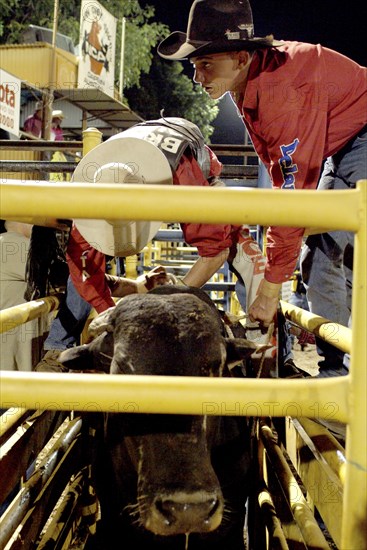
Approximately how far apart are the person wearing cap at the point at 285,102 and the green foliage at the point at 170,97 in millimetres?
25115

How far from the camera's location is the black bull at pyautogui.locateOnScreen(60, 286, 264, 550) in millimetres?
1979

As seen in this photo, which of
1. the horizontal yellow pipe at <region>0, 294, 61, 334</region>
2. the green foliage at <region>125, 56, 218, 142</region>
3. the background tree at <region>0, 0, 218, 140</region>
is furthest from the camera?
the green foliage at <region>125, 56, 218, 142</region>

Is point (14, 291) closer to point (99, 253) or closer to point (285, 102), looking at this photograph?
point (99, 253)

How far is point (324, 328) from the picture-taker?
238 centimetres

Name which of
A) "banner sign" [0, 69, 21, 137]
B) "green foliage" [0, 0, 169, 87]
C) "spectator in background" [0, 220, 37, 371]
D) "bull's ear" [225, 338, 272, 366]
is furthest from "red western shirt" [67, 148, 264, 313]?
"green foliage" [0, 0, 169, 87]

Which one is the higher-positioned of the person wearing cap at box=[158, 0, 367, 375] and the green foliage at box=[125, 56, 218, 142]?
the green foliage at box=[125, 56, 218, 142]

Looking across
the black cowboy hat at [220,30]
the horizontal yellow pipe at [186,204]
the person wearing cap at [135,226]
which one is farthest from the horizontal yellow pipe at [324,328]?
the black cowboy hat at [220,30]

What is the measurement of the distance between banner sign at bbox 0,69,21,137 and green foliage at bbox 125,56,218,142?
18500mm

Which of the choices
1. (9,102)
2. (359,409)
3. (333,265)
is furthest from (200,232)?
(9,102)

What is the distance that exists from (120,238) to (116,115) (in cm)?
1777

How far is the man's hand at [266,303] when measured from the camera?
3.05m

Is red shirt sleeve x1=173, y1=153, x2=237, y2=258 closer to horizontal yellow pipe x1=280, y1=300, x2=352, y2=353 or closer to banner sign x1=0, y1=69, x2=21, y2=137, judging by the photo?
horizontal yellow pipe x1=280, y1=300, x2=352, y2=353

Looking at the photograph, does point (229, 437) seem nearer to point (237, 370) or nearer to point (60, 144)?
point (237, 370)

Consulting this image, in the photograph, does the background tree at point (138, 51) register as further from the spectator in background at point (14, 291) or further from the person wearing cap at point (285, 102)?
the person wearing cap at point (285, 102)
